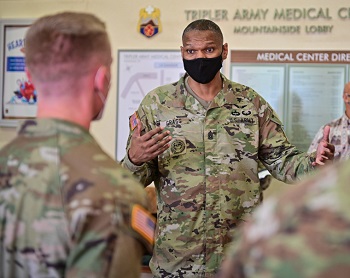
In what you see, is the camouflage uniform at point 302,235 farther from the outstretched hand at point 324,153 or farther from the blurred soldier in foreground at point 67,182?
the outstretched hand at point 324,153

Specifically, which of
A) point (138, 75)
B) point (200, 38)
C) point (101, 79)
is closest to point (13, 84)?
point (138, 75)

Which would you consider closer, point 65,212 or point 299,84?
point 65,212

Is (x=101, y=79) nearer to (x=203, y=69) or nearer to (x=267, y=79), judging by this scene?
(x=203, y=69)

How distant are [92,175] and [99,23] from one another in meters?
0.39

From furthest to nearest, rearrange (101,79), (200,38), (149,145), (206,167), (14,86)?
(14,86), (200,38), (206,167), (149,145), (101,79)

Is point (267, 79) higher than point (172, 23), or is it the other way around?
point (172, 23)

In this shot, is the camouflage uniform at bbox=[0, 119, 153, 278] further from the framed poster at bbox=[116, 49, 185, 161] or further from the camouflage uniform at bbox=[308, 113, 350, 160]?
the framed poster at bbox=[116, 49, 185, 161]

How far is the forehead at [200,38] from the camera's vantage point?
2.74 m

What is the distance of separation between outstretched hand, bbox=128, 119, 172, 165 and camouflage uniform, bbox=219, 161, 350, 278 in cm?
157

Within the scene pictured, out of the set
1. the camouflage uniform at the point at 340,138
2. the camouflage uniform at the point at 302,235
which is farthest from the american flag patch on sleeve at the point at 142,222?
the camouflage uniform at the point at 340,138

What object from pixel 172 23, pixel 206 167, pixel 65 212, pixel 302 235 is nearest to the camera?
pixel 302 235

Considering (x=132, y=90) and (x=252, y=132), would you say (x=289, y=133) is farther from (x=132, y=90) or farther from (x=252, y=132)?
(x=252, y=132)

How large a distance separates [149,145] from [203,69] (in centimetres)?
52

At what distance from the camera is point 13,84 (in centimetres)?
533
